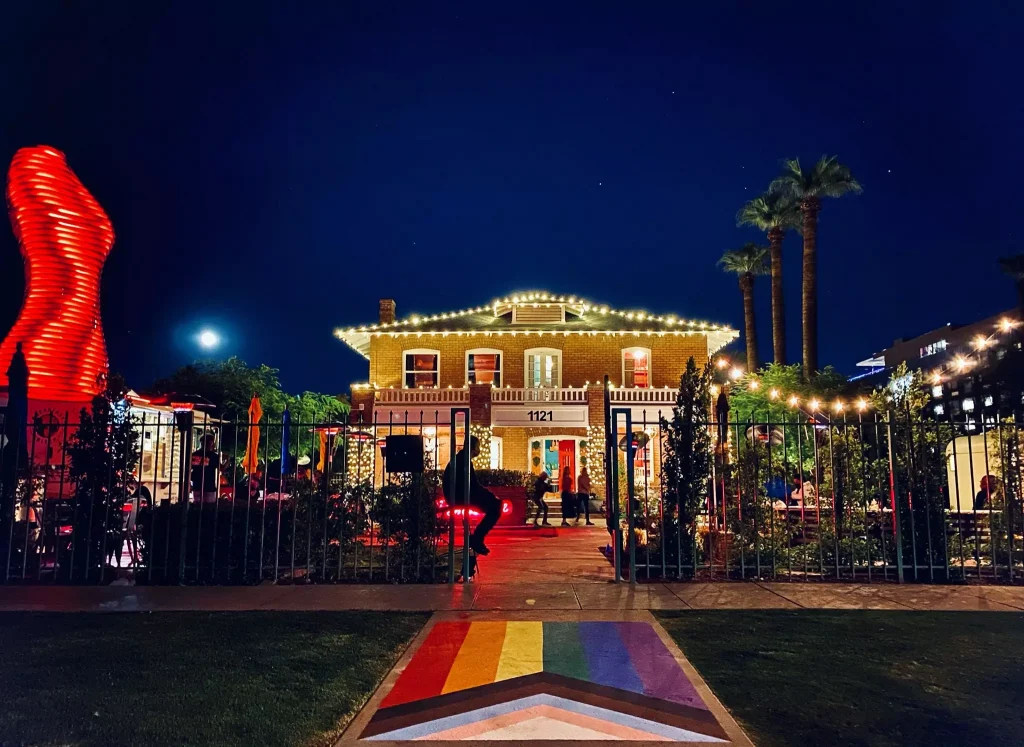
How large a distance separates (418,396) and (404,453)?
18560 mm

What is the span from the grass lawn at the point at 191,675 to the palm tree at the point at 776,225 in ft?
110

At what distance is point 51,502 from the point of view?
389 inches

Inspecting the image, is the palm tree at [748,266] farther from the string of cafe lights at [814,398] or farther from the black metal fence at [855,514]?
the black metal fence at [855,514]

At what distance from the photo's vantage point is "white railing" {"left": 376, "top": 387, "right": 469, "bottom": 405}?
89.6 ft

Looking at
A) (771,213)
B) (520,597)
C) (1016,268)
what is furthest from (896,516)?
(1016,268)

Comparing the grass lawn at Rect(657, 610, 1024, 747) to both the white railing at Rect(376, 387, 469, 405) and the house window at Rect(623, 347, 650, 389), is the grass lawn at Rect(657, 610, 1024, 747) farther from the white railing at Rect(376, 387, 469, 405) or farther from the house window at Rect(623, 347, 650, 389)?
the house window at Rect(623, 347, 650, 389)

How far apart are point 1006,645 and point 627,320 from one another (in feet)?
77.9

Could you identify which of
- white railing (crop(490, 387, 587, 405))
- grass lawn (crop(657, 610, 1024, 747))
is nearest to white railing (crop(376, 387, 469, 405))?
white railing (crop(490, 387, 587, 405))

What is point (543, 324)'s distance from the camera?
94.3 ft

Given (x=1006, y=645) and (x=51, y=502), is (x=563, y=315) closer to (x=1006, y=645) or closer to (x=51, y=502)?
(x=51, y=502)

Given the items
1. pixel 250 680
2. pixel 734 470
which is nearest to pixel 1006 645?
pixel 734 470

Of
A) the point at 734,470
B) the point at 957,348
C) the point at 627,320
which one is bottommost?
the point at 734,470

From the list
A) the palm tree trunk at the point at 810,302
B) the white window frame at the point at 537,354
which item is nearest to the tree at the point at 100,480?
the white window frame at the point at 537,354

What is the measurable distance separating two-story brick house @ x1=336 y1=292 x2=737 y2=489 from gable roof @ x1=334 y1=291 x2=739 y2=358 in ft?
0.14
